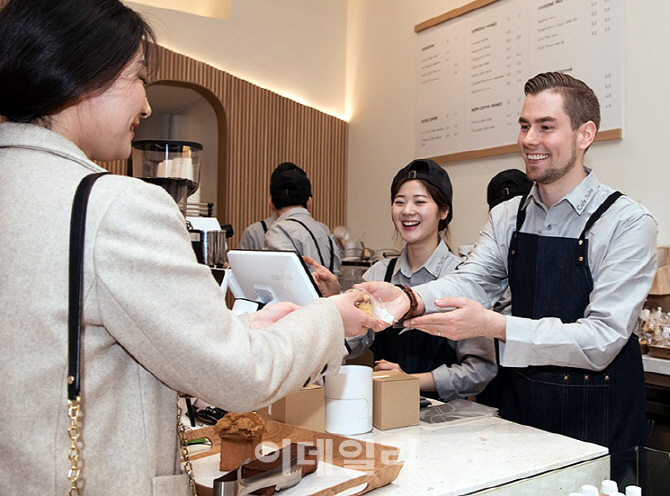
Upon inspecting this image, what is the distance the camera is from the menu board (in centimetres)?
386

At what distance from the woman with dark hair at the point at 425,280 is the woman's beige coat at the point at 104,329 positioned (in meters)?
1.47

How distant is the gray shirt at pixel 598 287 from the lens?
1.95 meters

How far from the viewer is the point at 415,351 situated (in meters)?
2.61

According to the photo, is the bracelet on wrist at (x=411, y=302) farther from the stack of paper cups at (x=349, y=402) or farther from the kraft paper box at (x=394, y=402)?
the stack of paper cups at (x=349, y=402)

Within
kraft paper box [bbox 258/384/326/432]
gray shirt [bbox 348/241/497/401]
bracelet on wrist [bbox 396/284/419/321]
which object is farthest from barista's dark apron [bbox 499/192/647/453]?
kraft paper box [bbox 258/384/326/432]

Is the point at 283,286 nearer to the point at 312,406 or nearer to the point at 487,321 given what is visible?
the point at 312,406

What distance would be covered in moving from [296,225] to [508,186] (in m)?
1.35

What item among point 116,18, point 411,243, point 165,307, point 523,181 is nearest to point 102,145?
point 116,18

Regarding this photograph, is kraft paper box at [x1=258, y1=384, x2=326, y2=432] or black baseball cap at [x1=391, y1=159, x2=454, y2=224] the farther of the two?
black baseball cap at [x1=391, y1=159, x2=454, y2=224]

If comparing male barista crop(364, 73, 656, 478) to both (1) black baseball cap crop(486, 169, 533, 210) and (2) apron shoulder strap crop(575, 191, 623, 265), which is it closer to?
(2) apron shoulder strap crop(575, 191, 623, 265)

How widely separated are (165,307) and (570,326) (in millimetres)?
1430

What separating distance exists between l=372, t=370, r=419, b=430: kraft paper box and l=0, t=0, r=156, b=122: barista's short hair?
3.71ft

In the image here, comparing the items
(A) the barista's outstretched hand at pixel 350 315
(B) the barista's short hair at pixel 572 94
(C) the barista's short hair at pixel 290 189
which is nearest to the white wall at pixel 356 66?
(C) the barista's short hair at pixel 290 189

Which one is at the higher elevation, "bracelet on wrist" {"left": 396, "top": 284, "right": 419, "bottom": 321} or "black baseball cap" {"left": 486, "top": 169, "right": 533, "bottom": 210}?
"black baseball cap" {"left": 486, "top": 169, "right": 533, "bottom": 210}
